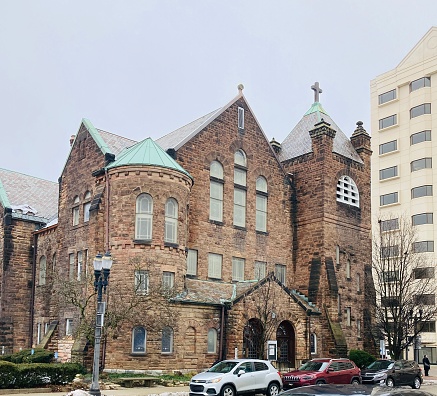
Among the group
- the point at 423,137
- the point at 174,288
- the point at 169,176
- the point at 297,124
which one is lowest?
the point at 174,288

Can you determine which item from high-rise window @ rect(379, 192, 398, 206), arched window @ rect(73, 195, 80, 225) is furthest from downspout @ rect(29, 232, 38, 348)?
high-rise window @ rect(379, 192, 398, 206)

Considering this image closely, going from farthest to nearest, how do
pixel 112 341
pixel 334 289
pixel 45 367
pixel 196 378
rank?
pixel 334 289, pixel 112 341, pixel 45 367, pixel 196 378

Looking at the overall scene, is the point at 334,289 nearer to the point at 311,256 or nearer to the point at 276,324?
the point at 311,256

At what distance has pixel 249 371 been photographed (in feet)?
78.5

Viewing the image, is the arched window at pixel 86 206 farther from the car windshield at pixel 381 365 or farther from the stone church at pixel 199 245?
the car windshield at pixel 381 365

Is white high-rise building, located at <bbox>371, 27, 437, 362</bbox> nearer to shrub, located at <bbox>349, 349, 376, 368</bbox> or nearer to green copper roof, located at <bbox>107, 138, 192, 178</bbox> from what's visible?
shrub, located at <bbox>349, 349, 376, 368</bbox>

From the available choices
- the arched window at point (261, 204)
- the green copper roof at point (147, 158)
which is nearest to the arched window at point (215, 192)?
the arched window at point (261, 204)

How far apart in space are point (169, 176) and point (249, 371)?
12704 mm

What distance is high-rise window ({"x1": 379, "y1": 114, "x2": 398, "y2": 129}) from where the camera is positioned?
78688 mm

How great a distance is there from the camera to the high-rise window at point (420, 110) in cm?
7475

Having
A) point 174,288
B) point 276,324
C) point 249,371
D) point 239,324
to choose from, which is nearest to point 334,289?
point 276,324

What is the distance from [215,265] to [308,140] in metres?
12.6

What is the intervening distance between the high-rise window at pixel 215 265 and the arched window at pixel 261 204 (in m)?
4.17

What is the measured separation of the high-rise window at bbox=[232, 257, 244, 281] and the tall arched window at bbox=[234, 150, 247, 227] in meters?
2.19
